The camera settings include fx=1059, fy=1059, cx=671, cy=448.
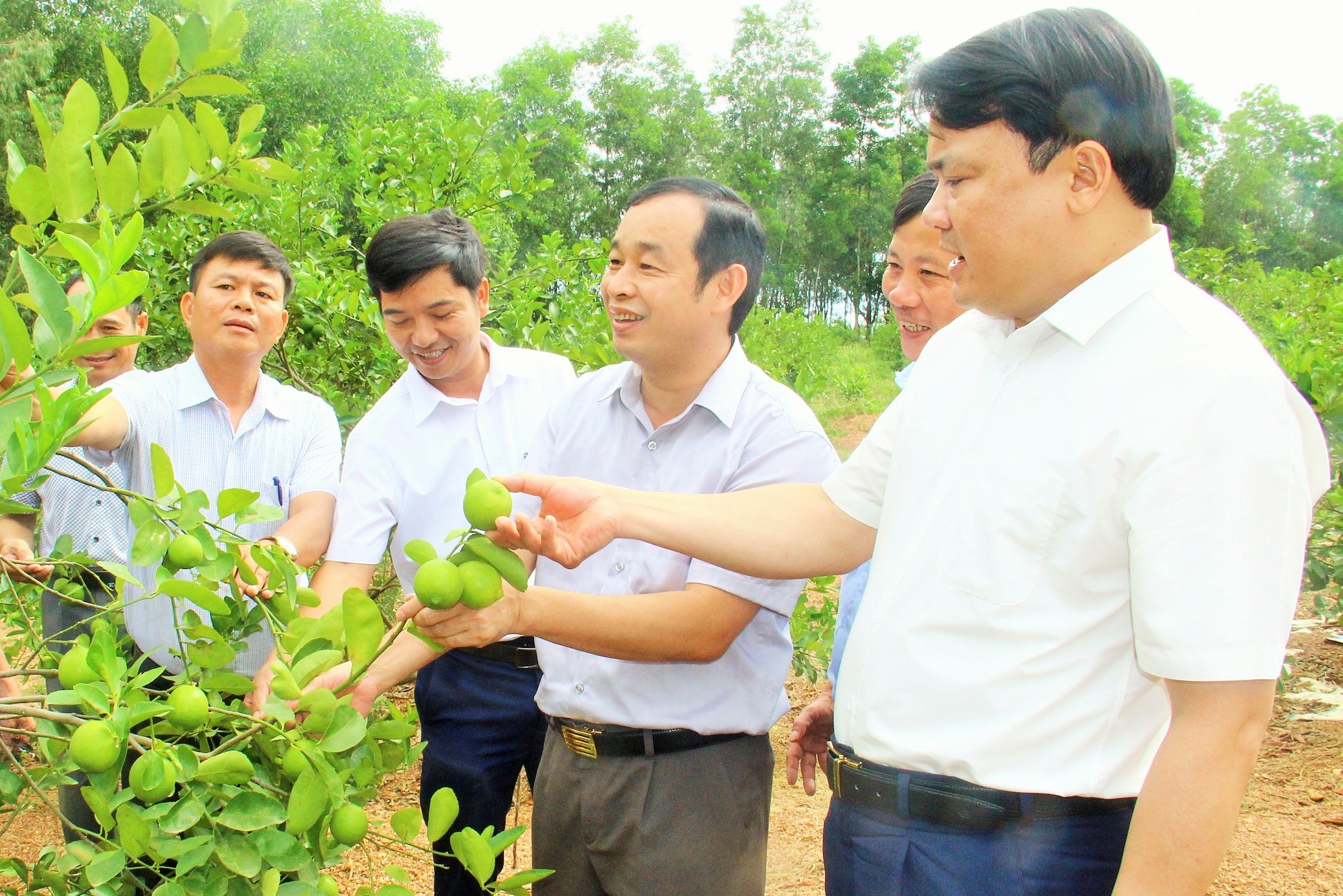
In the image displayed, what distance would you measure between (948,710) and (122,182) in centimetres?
113

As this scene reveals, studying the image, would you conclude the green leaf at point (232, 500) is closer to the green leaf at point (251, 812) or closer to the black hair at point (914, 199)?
the green leaf at point (251, 812)

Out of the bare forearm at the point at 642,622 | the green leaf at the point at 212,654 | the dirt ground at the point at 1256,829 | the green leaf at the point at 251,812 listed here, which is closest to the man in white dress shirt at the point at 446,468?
the dirt ground at the point at 1256,829

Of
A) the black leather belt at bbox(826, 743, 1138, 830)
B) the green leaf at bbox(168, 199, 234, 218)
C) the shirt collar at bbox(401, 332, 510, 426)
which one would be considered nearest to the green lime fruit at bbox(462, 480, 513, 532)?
the green leaf at bbox(168, 199, 234, 218)

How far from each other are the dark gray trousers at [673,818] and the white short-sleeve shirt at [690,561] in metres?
0.07

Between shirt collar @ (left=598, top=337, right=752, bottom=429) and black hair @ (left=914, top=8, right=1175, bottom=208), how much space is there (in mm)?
776

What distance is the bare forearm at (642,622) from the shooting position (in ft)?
5.35

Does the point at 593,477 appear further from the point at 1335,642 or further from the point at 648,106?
the point at 648,106

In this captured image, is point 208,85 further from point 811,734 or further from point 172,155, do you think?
point 811,734

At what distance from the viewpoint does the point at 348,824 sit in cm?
120

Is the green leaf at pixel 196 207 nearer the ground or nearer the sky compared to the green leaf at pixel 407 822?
nearer the sky

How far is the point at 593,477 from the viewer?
206cm

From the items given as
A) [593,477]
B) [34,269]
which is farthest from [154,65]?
[593,477]

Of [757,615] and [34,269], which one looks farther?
A: [757,615]

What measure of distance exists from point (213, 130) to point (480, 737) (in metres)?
1.63
